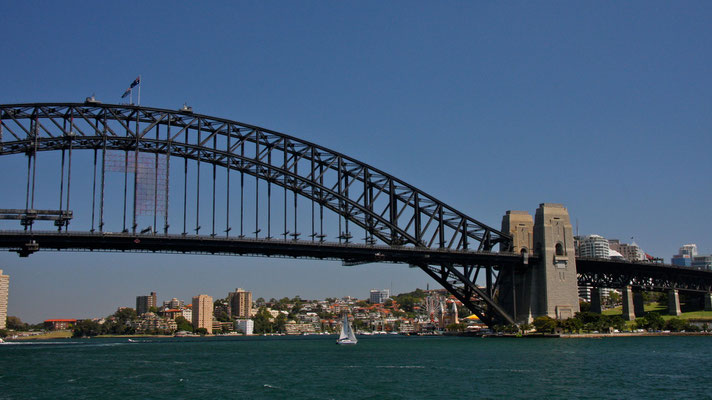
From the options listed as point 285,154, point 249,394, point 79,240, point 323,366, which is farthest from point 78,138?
point 249,394

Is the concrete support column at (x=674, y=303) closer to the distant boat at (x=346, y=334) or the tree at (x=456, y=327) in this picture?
the distant boat at (x=346, y=334)

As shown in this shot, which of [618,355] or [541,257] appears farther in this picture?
[541,257]

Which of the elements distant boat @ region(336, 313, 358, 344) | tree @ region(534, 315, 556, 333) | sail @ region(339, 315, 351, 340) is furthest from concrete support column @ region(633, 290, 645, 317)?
sail @ region(339, 315, 351, 340)

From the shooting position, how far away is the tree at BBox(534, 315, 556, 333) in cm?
10162

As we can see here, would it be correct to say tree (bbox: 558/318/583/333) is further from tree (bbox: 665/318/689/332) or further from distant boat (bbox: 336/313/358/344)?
distant boat (bbox: 336/313/358/344)

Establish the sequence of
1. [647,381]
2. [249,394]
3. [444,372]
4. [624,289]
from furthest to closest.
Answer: [624,289], [444,372], [647,381], [249,394]

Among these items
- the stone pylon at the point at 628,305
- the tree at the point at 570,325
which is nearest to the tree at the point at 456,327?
the stone pylon at the point at 628,305

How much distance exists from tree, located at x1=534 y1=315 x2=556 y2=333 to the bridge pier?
11.1 feet

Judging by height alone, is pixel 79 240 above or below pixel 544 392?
above

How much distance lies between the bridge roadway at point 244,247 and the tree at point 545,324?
8.80m

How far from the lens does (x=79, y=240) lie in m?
77.7

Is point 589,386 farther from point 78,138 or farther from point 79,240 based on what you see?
point 78,138

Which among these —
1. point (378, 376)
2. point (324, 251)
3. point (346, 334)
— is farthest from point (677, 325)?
point (378, 376)

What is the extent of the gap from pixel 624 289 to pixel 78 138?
88737 millimetres
